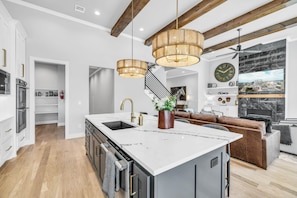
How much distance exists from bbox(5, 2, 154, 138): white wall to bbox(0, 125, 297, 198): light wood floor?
5.53 ft

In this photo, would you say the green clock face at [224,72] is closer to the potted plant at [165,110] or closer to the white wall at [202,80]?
the white wall at [202,80]

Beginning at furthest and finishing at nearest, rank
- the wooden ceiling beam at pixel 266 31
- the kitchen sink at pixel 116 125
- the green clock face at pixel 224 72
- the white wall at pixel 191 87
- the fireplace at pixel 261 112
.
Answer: the white wall at pixel 191 87 < the green clock face at pixel 224 72 < the fireplace at pixel 261 112 < the wooden ceiling beam at pixel 266 31 < the kitchen sink at pixel 116 125

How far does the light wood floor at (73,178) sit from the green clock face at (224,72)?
19.0ft

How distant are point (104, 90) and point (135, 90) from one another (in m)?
1.71

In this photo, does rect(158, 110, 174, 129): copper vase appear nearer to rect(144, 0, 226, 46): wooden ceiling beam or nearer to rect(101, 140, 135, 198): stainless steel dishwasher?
rect(101, 140, 135, 198): stainless steel dishwasher

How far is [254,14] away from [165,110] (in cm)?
417

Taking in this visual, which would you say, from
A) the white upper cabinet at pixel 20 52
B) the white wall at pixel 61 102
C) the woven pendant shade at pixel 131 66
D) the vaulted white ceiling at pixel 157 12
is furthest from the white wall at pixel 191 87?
the white upper cabinet at pixel 20 52

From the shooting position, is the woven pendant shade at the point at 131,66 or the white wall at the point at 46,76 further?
the white wall at the point at 46,76

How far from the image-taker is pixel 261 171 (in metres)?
2.42

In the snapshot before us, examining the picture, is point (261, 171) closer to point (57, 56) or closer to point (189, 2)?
point (189, 2)

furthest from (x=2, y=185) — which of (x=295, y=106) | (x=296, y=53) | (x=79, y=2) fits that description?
(x=296, y=53)

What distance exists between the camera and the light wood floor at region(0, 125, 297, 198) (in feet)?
6.13

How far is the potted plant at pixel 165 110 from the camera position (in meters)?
1.71

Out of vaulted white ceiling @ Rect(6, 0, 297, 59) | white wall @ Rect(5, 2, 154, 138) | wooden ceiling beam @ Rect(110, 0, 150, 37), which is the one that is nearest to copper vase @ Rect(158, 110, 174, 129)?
wooden ceiling beam @ Rect(110, 0, 150, 37)
